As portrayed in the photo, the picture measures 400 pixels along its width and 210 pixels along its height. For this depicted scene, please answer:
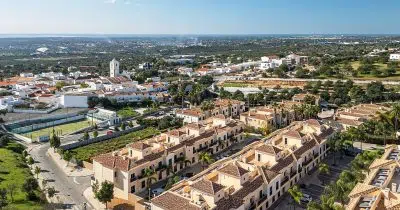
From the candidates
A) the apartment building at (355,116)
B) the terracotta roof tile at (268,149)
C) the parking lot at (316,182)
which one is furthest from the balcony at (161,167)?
the apartment building at (355,116)

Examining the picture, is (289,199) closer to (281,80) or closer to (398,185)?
(398,185)

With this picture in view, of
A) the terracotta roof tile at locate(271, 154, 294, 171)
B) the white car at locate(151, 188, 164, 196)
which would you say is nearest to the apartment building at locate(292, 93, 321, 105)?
the terracotta roof tile at locate(271, 154, 294, 171)

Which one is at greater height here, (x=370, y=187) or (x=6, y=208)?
(x=370, y=187)

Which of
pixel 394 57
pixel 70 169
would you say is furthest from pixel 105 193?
pixel 394 57

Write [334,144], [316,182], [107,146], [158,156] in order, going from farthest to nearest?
[107,146]
[334,144]
[158,156]
[316,182]

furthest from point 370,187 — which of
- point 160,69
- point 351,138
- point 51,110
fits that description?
point 160,69

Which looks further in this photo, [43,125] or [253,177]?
[43,125]

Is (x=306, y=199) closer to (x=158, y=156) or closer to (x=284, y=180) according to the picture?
(x=284, y=180)
